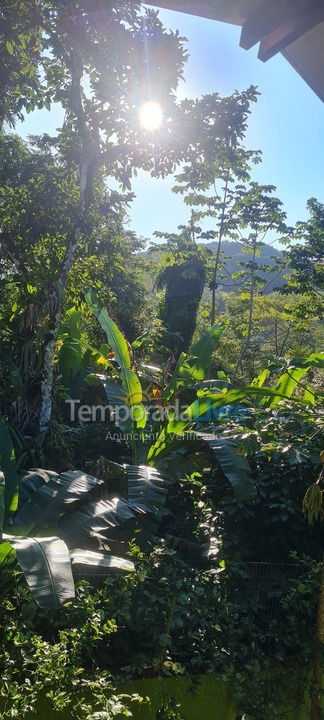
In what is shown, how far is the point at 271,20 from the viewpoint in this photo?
119 centimetres

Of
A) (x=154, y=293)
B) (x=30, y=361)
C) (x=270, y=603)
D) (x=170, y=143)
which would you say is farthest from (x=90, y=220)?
(x=154, y=293)

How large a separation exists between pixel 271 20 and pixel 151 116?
131 inches

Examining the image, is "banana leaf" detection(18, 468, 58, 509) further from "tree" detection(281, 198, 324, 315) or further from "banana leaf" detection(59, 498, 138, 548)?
"tree" detection(281, 198, 324, 315)

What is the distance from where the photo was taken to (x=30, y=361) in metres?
4.78

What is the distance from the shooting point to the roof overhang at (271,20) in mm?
1159

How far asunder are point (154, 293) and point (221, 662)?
11.0m

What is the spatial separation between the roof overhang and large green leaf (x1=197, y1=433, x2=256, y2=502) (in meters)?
2.22

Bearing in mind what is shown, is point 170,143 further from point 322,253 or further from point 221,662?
point 322,253

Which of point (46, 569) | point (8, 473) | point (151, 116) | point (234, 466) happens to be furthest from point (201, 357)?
point (46, 569)

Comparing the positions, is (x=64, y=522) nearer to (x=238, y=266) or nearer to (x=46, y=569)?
(x=46, y=569)

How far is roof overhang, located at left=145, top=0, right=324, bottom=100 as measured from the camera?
1.16 m

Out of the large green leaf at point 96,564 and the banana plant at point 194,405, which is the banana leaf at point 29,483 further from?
the banana plant at point 194,405

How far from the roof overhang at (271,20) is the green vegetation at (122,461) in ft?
5.68

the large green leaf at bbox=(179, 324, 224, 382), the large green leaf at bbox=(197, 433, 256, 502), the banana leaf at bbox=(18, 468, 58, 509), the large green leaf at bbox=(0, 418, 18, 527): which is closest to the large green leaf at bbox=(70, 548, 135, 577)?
the large green leaf at bbox=(0, 418, 18, 527)
